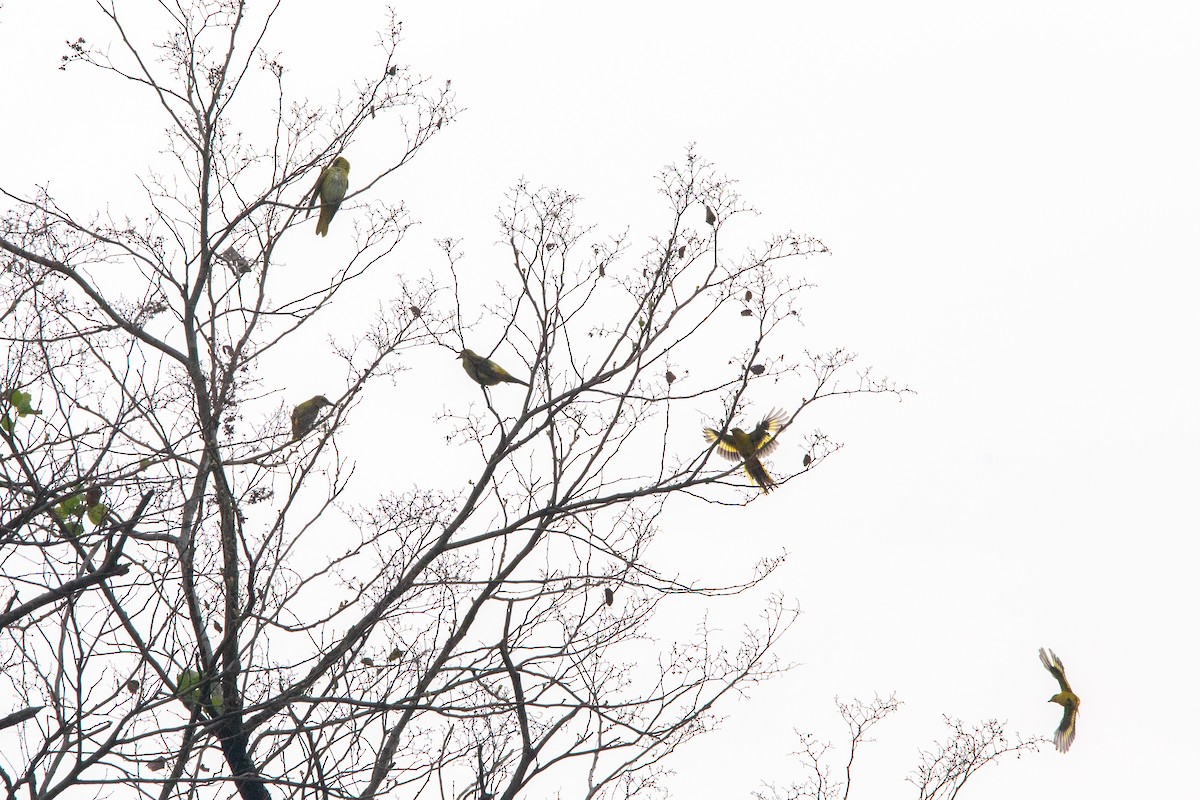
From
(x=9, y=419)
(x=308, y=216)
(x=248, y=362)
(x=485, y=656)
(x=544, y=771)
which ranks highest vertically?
(x=308, y=216)

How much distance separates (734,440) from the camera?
6.61 metres

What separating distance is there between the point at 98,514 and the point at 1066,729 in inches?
266

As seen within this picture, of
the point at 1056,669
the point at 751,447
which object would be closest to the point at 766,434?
the point at 751,447

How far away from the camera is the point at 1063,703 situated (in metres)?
8.28

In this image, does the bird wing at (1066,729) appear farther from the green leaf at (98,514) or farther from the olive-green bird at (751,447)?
the green leaf at (98,514)

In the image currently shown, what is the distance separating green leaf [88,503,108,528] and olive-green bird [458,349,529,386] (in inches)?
93.5

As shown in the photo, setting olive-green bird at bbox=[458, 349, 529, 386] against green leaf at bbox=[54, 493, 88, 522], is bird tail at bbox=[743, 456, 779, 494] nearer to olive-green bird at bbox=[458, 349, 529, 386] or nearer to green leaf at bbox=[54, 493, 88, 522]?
olive-green bird at bbox=[458, 349, 529, 386]

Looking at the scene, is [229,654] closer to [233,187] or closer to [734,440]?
[233,187]

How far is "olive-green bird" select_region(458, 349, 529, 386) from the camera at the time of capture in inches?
268

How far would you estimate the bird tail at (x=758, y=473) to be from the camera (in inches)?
251

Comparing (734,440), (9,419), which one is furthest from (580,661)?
(9,419)

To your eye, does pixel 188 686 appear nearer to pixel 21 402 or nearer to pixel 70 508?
pixel 70 508

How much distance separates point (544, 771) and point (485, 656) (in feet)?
2.50

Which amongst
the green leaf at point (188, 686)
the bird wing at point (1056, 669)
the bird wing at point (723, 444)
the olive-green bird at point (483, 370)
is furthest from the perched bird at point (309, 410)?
the bird wing at point (1056, 669)
